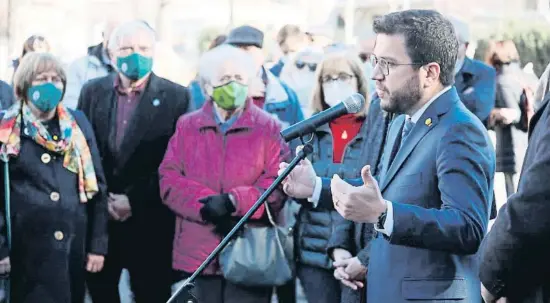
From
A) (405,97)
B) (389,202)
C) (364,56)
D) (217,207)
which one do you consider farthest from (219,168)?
(389,202)

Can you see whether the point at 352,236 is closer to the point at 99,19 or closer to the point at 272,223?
the point at 272,223

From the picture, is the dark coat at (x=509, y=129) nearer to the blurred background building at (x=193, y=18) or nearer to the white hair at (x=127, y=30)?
the blurred background building at (x=193, y=18)

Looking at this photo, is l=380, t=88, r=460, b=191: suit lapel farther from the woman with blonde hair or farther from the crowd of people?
the woman with blonde hair

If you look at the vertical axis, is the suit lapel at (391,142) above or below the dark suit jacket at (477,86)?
above

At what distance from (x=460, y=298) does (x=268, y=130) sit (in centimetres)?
263

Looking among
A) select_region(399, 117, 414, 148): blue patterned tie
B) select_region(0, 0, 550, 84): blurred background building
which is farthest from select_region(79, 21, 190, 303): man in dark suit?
select_region(399, 117, 414, 148): blue patterned tie

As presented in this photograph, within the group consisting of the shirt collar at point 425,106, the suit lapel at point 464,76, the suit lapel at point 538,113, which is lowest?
the suit lapel at point 464,76

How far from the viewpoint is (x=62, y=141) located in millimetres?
6449

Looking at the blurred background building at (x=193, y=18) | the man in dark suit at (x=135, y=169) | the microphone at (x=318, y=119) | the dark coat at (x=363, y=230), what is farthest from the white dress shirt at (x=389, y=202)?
the blurred background building at (x=193, y=18)

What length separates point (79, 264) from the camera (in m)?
6.55

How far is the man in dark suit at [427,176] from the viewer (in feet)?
12.7

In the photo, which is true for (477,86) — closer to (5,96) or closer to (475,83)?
(475,83)

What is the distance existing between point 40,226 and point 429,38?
3.06m

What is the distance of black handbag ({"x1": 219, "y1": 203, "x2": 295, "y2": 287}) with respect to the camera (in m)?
6.25
